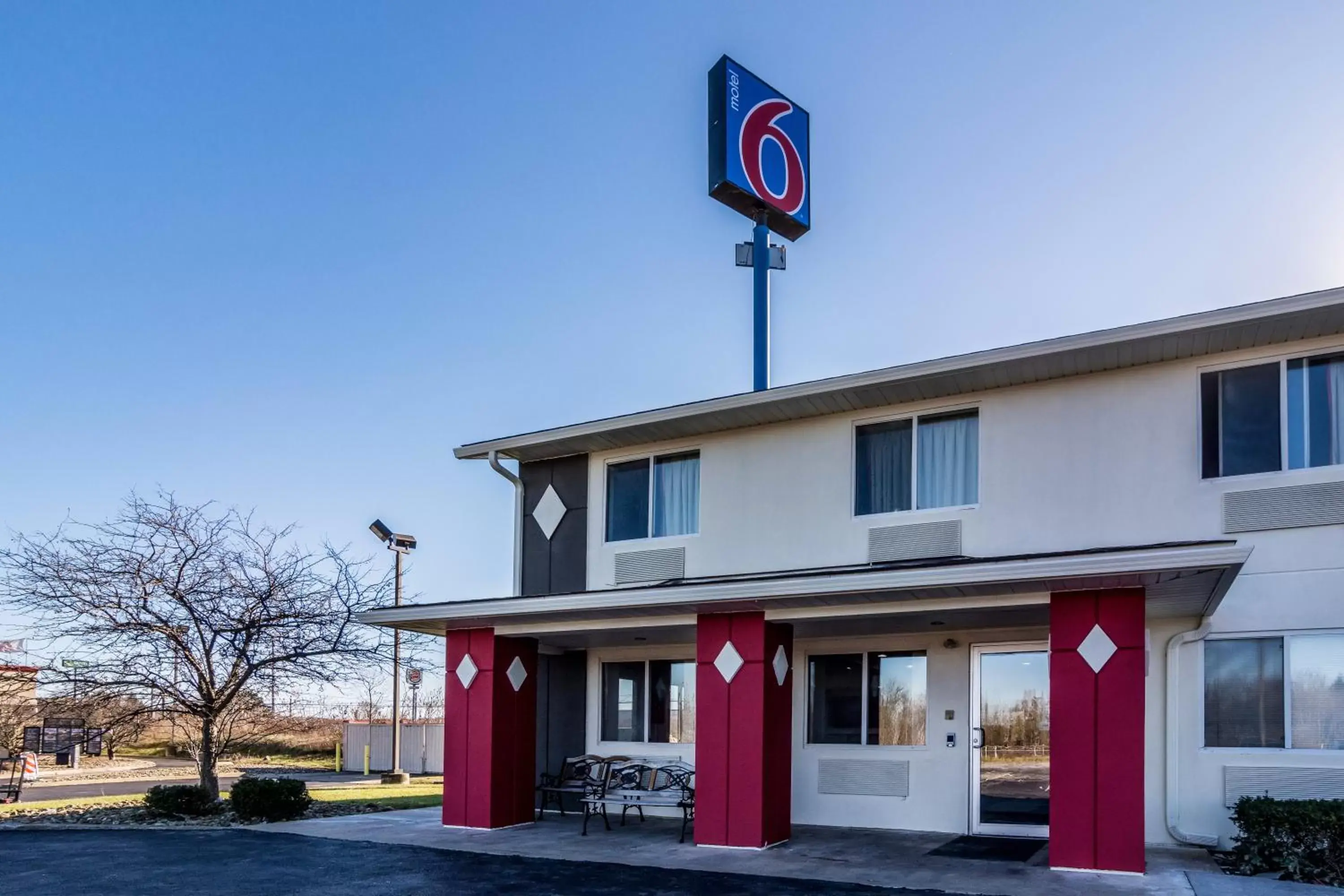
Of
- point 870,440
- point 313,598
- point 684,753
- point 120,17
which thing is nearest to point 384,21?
point 120,17

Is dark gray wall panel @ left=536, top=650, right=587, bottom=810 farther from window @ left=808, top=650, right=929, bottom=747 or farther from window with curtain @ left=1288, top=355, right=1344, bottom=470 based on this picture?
window with curtain @ left=1288, top=355, right=1344, bottom=470

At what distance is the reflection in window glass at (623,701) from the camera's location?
1480 cm

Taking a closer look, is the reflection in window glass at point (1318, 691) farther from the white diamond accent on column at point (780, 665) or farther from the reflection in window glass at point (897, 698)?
the white diamond accent on column at point (780, 665)

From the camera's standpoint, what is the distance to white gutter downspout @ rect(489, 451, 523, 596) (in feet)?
51.6

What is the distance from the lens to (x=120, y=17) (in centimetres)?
1474

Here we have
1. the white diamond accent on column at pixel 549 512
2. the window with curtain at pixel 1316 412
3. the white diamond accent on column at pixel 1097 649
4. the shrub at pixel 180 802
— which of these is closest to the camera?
the white diamond accent on column at pixel 1097 649

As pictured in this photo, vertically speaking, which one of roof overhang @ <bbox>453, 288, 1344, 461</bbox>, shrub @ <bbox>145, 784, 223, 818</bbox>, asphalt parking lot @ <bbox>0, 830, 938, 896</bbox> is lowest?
shrub @ <bbox>145, 784, 223, 818</bbox>

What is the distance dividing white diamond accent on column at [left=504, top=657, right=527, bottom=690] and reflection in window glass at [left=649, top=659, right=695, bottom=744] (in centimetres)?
179

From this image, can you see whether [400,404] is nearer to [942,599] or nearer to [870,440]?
[870,440]

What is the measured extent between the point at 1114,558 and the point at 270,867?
8065mm

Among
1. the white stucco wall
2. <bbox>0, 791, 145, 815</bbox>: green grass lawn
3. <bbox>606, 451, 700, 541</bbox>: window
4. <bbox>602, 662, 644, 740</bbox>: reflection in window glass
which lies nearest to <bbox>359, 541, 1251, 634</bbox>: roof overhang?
the white stucco wall

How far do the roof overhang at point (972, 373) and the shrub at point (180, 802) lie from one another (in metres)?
5.91

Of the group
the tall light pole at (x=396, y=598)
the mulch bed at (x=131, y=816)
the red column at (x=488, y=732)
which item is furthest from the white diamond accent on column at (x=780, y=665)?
the tall light pole at (x=396, y=598)

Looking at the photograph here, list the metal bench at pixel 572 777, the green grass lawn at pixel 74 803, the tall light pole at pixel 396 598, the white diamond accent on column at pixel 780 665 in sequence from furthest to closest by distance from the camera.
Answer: the tall light pole at pixel 396 598, the green grass lawn at pixel 74 803, the metal bench at pixel 572 777, the white diamond accent on column at pixel 780 665
